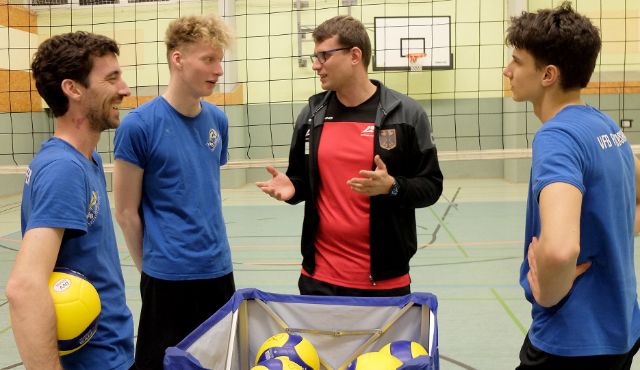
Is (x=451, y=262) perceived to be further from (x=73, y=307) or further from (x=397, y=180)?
(x=73, y=307)

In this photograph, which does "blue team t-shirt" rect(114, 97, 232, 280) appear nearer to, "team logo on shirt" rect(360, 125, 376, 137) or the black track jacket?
the black track jacket

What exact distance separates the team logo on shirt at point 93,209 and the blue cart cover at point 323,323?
0.44 metres

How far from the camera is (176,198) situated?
108 inches

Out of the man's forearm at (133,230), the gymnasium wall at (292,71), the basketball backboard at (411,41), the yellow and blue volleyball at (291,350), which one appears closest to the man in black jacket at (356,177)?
the man's forearm at (133,230)

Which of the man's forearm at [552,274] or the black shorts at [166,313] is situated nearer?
the man's forearm at [552,274]

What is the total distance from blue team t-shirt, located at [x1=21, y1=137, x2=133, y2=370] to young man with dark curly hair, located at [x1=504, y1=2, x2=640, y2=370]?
1160 millimetres

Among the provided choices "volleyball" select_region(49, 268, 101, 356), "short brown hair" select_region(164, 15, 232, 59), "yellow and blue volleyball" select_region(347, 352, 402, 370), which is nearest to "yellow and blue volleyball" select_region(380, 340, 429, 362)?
"yellow and blue volleyball" select_region(347, 352, 402, 370)

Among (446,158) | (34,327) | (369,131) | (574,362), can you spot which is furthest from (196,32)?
(446,158)

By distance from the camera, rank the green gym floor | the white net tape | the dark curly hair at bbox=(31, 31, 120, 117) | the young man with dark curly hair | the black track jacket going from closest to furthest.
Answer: the young man with dark curly hair < the dark curly hair at bbox=(31, 31, 120, 117) < the black track jacket < the green gym floor < the white net tape

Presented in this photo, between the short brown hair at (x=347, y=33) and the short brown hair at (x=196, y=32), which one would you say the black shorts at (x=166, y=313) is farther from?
the short brown hair at (x=347, y=33)

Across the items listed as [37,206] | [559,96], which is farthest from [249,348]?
[559,96]

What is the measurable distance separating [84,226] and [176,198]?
96cm

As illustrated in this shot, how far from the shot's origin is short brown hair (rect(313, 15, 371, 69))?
9.18 feet

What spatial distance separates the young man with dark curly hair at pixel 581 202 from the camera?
5.50 ft
